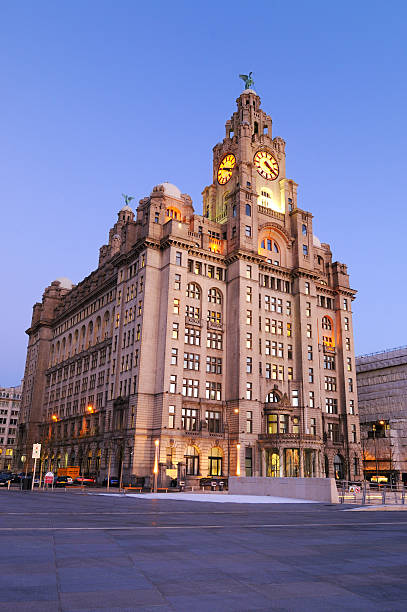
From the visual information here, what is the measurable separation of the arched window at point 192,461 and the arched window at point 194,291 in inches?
965

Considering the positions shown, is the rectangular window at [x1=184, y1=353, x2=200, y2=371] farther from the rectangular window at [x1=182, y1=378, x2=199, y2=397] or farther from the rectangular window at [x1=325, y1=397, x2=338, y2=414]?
the rectangular window at [x1=325, y1=397, x2=338, y2=414]

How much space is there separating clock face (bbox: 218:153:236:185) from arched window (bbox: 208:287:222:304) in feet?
85.3

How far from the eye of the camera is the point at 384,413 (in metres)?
107

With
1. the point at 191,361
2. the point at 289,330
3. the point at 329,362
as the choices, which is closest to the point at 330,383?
the point at 329,362

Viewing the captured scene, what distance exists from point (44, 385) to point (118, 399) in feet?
190

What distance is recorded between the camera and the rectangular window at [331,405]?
309 ft

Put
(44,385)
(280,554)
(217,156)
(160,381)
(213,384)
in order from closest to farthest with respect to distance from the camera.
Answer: (280,554)
(160,381)
(213,384)
(217,156)
(44,385)

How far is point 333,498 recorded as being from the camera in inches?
1467

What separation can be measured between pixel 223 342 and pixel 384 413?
43.6 m

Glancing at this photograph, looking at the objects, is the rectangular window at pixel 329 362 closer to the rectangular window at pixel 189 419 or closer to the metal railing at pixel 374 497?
the rectangular window at pixel 189 419

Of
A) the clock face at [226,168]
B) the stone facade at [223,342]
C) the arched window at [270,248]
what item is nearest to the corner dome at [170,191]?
the stone facade at [223,342]

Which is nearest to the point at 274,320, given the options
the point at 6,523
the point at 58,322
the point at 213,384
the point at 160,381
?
the point at 213,384

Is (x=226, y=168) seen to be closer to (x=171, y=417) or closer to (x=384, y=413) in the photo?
(x=171, y=417)

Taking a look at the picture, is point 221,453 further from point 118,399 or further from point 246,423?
point 118,399
